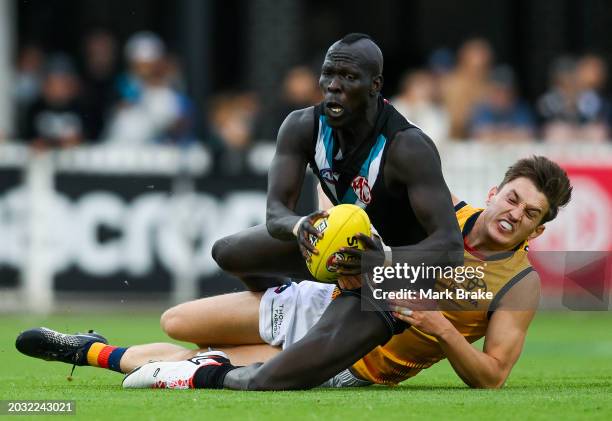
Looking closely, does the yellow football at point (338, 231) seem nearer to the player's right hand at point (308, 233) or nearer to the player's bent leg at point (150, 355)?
the player's right hand at point (308, 233)

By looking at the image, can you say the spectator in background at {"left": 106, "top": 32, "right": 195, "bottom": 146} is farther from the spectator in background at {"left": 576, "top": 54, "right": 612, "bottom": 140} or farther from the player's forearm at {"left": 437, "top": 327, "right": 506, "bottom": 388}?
the player's forearm at {"left": 437, "top": 327, "right": 506, "bottom": 388}

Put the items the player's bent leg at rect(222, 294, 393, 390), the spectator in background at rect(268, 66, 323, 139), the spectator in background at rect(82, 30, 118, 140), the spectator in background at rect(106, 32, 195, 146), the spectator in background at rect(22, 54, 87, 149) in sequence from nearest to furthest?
the player's bent leg at rect(222, 294, 393, 390) → the spectator in background at rect(22, 54, 87, 149) → the spectator in background at rect(268, 66, 323, 139) → the spectator in background at rect(106, 32, 195, 146) → the spectator in background at rect(82, 30, 118, 140)

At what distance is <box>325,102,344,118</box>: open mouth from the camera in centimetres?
747

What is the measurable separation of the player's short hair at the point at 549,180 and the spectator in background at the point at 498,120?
857 cm

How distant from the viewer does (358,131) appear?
765 centimetres

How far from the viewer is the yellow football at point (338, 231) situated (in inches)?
286

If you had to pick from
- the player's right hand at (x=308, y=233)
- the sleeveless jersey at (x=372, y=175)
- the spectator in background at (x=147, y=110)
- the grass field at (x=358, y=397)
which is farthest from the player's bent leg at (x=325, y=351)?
the spectator in background at (x=147, y=110)

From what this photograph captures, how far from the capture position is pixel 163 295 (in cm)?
1512

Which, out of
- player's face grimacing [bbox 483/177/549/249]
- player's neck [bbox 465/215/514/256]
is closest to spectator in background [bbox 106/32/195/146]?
player's neck [bbox 465/215/514/256]

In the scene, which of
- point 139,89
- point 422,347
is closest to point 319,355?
point 422,347

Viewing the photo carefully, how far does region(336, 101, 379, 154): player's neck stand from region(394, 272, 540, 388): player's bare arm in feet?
3.24

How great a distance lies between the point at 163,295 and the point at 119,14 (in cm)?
915

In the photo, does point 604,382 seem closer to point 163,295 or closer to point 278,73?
point 163,295

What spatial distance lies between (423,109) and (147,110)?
3217 mm
